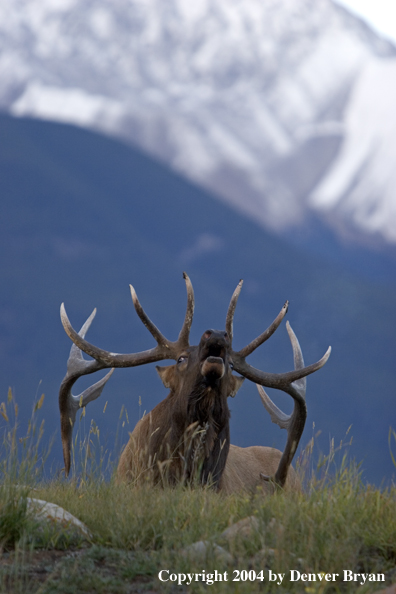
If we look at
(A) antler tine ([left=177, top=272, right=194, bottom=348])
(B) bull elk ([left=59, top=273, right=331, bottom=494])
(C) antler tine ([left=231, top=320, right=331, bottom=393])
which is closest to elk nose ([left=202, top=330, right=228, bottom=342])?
(B) bull elk ([left=59, top=273, right=331, bottom=494])

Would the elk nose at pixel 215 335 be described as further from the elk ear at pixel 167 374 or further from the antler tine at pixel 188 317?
the elk ear at pixel 167 374

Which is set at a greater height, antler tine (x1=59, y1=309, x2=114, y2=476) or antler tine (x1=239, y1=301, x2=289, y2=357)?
antler tine (x1=239, y1=301, x2=289, y2=357)

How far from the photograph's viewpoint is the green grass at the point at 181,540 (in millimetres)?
3018

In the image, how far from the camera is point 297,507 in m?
3.68

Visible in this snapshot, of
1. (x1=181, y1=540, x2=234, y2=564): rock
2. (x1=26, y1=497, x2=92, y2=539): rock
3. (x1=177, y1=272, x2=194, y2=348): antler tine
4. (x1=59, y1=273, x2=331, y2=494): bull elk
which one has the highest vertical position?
(x1=177, y1=272, x2=194, y2=348): antler tine

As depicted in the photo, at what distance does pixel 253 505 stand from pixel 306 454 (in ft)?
3.37

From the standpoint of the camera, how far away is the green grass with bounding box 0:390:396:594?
3018mm

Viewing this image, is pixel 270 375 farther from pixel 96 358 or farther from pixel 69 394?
pixel 69 394

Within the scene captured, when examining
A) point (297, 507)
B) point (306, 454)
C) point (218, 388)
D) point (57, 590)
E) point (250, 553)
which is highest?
point (218, 388)

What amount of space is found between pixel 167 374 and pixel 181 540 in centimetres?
307

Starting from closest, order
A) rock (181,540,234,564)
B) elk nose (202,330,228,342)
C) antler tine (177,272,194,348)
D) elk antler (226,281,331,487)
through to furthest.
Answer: rock (181,540,234,564) < elk nose (202,330,228,342) < antler tine (177,272,194,348) < elk antler (226,281,331,487)

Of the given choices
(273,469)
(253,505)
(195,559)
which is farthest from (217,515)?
(273,469)

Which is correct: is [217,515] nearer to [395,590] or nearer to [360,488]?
[360,488]

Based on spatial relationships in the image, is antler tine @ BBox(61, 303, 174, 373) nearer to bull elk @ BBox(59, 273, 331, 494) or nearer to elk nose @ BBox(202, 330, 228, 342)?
bull elk @ BBox(59, 273, 331, 494)
